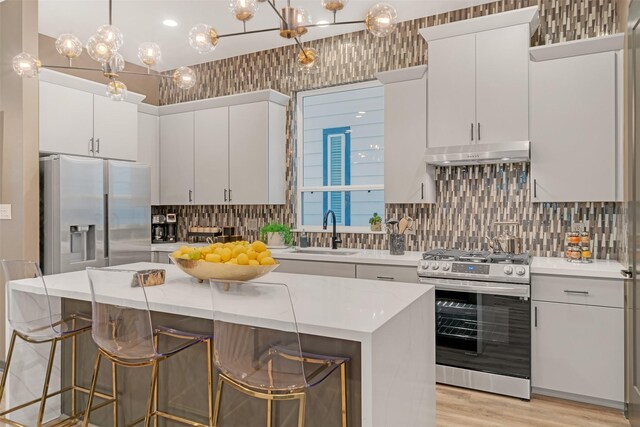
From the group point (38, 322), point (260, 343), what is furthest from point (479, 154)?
point (38, 322)

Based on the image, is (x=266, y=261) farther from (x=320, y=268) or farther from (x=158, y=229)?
(x=158, y=229)

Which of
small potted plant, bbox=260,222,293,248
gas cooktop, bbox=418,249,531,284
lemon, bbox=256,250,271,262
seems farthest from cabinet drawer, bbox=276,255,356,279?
lemon, bbox=256,250,271,262

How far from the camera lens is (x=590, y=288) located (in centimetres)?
292

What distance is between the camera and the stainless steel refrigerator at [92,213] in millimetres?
3754

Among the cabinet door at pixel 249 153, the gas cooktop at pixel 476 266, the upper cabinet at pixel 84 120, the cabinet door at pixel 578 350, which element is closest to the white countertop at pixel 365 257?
the gas cooktop at pixel 476 266

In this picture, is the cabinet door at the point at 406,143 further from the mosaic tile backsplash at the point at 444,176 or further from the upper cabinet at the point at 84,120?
the upper cabinet at the point at 84,120

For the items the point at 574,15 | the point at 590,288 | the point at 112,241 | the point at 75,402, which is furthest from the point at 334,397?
the point at 574,15

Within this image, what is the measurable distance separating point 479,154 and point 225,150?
263 cm

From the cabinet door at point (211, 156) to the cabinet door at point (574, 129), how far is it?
9.85ft

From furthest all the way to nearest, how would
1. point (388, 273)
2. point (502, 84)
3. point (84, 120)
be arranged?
point (84, 120), point (388, 273), point (502, 84)

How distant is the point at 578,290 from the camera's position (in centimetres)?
295

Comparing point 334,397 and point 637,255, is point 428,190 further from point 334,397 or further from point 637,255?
point 334,397

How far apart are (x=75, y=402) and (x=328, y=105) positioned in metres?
3.43

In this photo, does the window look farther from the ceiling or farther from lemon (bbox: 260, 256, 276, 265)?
lemon (bbox: 260, 256, 276, 265)
